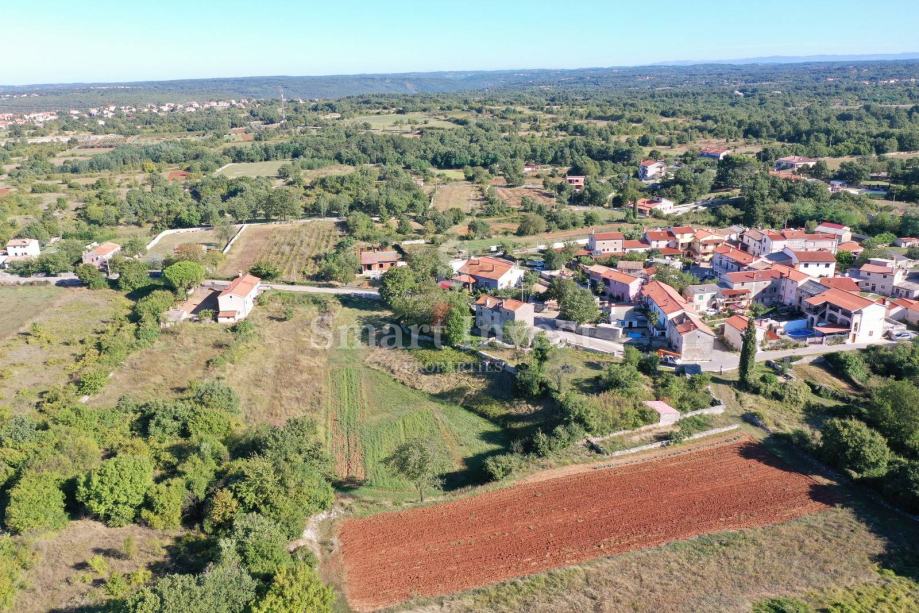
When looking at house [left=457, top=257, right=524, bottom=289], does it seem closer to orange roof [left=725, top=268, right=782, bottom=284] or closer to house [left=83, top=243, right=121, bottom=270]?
orange roof [left=725, top=268, right=782, bottom=284]

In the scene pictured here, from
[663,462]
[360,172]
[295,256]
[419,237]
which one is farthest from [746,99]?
[663,462]

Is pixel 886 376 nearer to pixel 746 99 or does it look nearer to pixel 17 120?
pixel 746 99

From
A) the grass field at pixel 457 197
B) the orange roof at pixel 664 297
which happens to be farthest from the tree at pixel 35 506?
the grass field at pixel 457 197

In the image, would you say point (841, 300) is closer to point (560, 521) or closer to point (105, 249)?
point (560, 521)

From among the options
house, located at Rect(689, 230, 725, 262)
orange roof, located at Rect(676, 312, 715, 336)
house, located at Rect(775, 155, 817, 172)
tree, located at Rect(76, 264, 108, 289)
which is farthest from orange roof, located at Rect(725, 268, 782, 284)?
house, located at Rect(775, 155, 817, 172)

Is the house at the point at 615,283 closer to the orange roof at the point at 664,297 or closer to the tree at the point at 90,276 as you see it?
the orange roof at the point at 664,297
